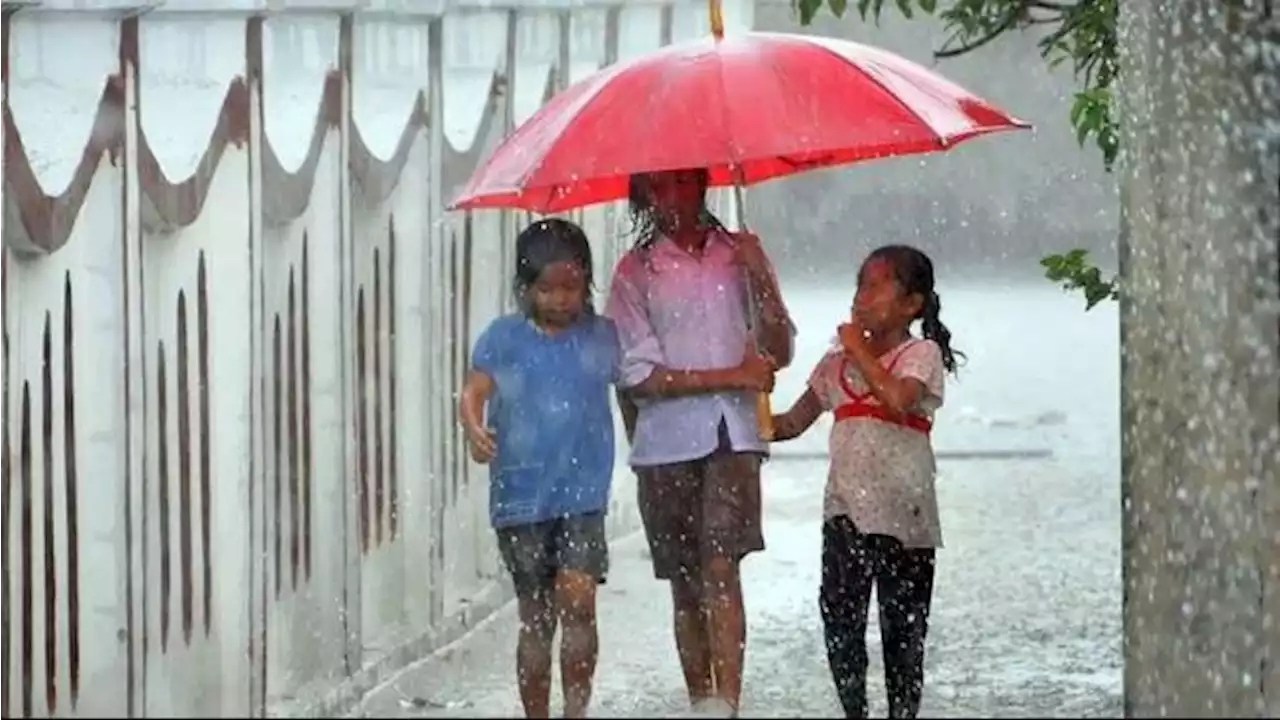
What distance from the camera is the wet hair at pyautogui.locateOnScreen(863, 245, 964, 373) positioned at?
6.04 metres

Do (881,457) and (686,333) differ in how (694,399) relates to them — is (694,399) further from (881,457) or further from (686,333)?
(881,457)

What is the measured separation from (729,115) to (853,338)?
51 centimetres

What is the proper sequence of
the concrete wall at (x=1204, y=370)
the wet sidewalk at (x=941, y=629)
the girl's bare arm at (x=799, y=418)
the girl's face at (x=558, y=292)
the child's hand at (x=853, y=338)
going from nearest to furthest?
the concrete wall at (x=1204, y=370), the girl's face at (x=558, y=292), the child's hand at (x=853, y=338), the girl's bare arm at (x=799, y=418), the wet sidewalk at (x=941, y=629)

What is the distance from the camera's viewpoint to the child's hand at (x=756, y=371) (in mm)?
6047

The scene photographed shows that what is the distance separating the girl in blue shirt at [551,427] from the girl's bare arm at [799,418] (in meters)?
0.37

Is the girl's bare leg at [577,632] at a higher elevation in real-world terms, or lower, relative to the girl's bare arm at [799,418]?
lower

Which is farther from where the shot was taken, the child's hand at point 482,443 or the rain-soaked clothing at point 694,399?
the rain-soaked clothing at point 694,399

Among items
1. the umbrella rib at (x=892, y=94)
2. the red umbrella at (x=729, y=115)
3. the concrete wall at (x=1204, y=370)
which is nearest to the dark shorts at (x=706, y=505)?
the red umbrella at (x=729, y=115)

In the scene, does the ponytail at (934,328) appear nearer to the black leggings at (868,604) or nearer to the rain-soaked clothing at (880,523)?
the rain-soaked clothing at (880,523)

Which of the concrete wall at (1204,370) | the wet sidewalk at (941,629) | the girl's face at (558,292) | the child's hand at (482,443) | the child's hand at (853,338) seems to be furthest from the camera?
the wet sidewalk at (941,629)

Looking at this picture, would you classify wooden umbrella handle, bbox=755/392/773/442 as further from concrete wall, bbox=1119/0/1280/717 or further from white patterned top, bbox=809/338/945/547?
concrete wall, bbox=1119/0/1280/717

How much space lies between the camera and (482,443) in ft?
18.9

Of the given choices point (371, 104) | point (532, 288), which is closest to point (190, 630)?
point (532, 288)

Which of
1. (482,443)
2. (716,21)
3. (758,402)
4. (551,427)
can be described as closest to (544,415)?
(551,427)
